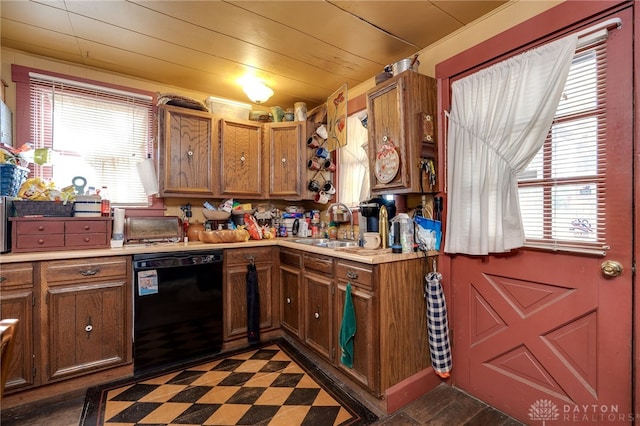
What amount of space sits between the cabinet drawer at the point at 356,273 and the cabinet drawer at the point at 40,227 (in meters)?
1.94

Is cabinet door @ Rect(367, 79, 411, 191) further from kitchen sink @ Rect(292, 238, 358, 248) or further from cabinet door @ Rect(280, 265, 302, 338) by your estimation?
cabinet door @ Rect(280, 265, 302, 338)

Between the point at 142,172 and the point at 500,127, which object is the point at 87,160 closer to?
the point at 142,172

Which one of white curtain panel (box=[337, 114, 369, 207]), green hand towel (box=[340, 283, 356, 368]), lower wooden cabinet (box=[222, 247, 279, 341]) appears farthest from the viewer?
white curtain panel (box=[337, 114, 369, 207])

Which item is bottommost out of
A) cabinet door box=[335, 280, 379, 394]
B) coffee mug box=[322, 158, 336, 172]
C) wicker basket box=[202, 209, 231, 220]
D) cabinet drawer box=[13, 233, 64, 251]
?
cabinet door box=[335, 280, 379, 394]

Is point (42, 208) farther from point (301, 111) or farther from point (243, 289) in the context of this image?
point (301, 111)

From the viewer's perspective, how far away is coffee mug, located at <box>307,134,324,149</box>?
10.3 feet

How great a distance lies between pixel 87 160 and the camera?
2.59 m

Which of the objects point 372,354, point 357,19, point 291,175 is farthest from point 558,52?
point 291,175

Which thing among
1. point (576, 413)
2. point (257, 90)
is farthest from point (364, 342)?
point (257, 90)

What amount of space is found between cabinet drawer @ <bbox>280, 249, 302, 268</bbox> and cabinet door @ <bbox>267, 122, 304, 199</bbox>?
695 millimetres

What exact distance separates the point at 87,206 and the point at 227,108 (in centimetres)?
151

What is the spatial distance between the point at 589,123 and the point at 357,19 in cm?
145

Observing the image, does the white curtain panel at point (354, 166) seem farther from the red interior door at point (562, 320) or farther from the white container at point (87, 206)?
the white container at point (87, 206)

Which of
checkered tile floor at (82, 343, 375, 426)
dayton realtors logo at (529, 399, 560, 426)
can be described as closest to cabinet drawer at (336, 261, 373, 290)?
checkered tile floor at (82, 343, 375, 426)
